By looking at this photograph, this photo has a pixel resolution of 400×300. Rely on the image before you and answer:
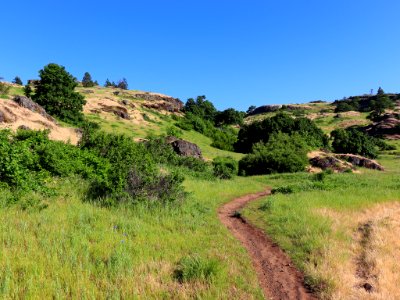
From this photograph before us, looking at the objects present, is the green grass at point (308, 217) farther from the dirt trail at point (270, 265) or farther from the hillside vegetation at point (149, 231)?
the dirt trail at point (270, 265)

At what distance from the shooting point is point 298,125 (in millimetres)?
53656

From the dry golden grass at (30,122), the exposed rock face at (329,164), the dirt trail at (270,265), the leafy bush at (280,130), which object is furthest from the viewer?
the leafy bush at (280,130)

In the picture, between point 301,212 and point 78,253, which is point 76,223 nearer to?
point 78,253

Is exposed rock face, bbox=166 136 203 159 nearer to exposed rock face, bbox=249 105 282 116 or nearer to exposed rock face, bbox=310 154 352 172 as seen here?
exposed rock face, bbox=310 154 352 172

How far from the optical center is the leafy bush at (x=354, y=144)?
5178cm

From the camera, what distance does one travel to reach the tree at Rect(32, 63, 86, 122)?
44.5m

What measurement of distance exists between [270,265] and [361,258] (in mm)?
2568

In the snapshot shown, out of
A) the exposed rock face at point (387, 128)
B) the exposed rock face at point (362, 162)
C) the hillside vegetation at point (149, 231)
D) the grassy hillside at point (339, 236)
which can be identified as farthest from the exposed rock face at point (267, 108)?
the grassy hillside at point (339, 236)

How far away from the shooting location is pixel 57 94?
1797 inches

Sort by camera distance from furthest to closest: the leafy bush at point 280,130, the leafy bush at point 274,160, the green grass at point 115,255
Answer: the leafy bush at point 280,130 < the leafy bush at point 274,160 < the green grass at point 115,255

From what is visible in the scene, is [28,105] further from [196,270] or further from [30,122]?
[196,270]

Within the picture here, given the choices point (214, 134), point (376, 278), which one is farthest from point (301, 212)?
point (214, 134)

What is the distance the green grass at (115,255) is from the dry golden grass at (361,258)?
1852 mm

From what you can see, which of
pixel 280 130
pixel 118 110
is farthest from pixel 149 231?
pixel 118 110
